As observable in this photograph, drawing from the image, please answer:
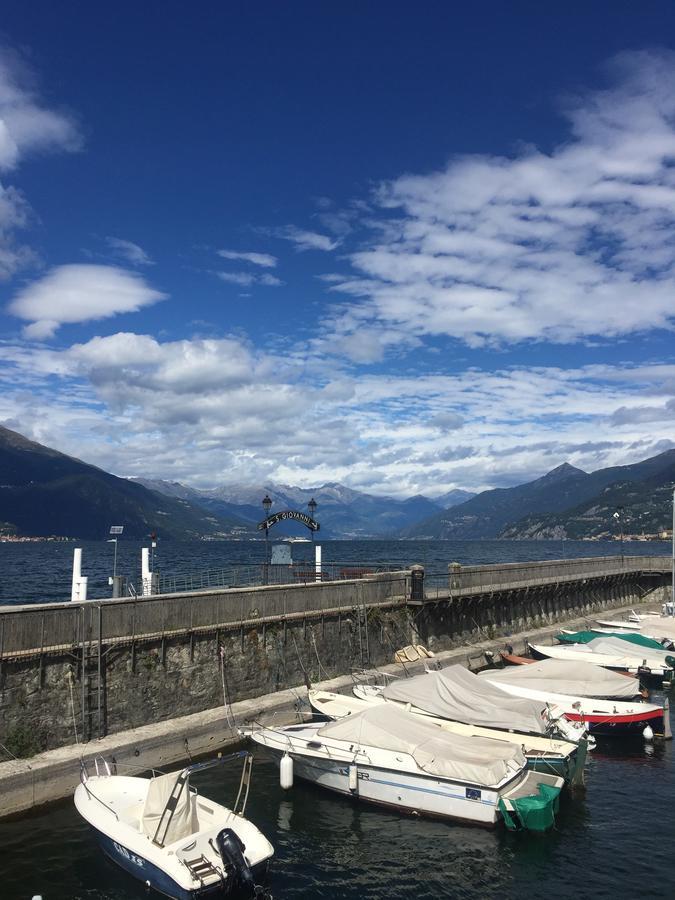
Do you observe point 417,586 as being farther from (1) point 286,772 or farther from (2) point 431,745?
(1) point 286,772

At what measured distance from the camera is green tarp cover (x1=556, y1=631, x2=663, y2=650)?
42906 millimetres

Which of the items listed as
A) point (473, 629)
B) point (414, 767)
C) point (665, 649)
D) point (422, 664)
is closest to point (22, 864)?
point (414, 767)

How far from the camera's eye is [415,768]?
65.9ft

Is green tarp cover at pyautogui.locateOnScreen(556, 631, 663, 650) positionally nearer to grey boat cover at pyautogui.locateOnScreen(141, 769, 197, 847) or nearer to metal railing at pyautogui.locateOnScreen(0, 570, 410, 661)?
metal railing at pyautogui.locateOnScreen(0, 570, 410, 661)

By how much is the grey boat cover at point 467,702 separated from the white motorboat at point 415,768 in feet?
10.4

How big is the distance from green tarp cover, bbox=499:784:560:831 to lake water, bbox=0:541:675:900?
0.34m

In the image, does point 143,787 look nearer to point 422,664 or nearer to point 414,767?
point 414,767

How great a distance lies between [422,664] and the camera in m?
34.8

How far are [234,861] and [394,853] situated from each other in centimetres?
563

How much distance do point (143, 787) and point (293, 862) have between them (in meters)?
4.26

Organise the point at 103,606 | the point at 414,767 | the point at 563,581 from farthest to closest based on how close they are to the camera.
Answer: the point at 563,581 < the point at 103,606 < the point at 414,767

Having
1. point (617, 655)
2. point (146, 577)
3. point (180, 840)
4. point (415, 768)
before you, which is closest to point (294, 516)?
point (146, 577)

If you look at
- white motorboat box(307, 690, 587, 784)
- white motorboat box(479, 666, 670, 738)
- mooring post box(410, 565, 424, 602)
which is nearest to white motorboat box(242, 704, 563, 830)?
white motorboat box(307, 690, 587, 784)

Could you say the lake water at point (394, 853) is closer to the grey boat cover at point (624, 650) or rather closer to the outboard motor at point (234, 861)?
the outboard motor at point (234, 861)
